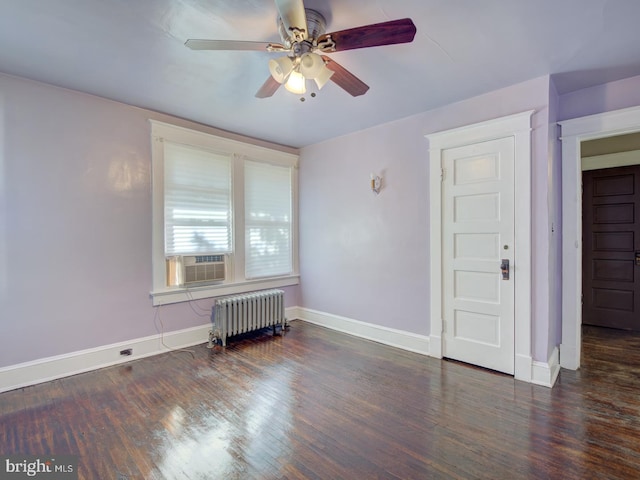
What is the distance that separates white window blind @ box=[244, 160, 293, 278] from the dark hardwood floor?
1.54 m

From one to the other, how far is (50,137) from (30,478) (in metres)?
2.65

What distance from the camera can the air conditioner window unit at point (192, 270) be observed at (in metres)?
3.53

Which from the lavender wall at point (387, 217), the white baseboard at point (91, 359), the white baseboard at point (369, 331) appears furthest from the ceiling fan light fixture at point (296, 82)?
the white baseboard at point (91, 359)

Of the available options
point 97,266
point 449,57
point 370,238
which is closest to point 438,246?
point 370,238

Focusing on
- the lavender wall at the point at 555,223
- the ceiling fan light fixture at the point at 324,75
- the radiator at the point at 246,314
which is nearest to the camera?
the ceiling fan light fixture at the point at 324,75

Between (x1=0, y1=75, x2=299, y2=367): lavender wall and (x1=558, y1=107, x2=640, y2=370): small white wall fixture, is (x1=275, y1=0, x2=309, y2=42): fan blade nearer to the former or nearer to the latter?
(x1=0, y1=75, x2=299, y2=367): lavender wall

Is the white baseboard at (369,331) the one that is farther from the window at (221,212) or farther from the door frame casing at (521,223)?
the door frame casing at (521,223)

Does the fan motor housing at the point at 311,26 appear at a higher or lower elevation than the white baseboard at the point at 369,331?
higher

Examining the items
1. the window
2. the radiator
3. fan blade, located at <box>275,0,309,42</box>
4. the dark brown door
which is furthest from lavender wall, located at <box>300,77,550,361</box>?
the dark brown door

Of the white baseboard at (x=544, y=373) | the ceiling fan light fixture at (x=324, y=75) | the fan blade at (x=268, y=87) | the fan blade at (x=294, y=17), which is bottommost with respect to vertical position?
the white baseboard at (x=544, y=373)

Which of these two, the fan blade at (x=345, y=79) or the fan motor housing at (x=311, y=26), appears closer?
the fan motor housing at (x=311, y=26)

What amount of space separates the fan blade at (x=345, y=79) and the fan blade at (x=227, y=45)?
354 millimetres

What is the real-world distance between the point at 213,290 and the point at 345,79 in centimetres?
289

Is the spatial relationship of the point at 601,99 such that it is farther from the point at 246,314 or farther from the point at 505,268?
the point at 246,314
